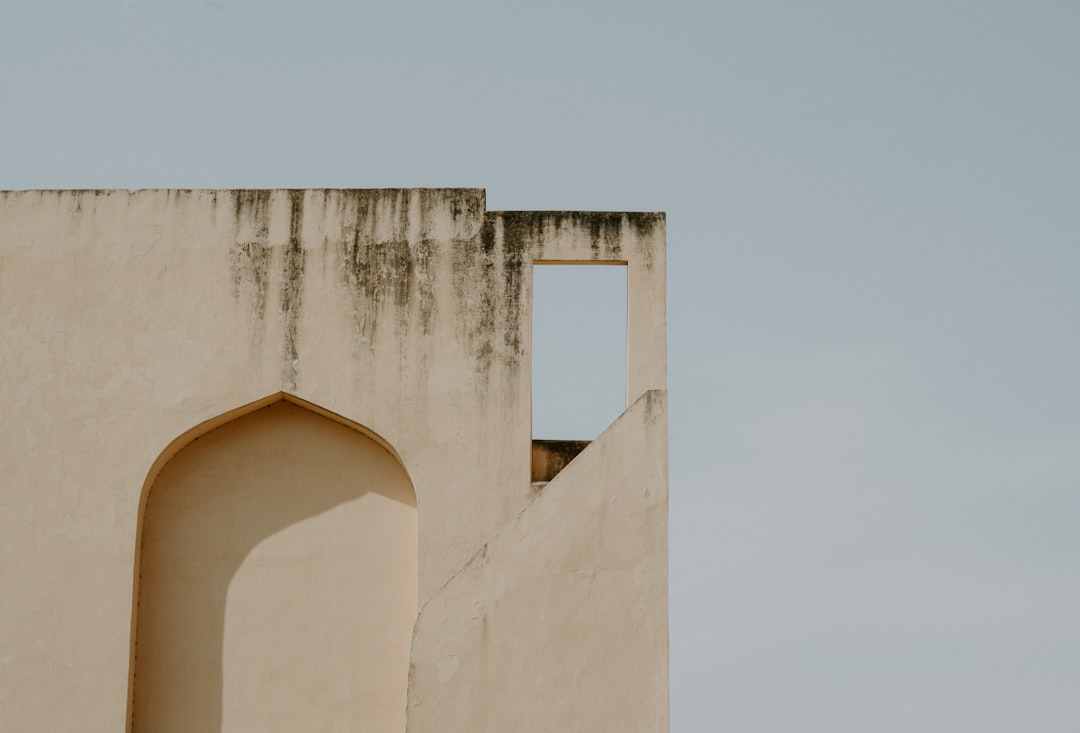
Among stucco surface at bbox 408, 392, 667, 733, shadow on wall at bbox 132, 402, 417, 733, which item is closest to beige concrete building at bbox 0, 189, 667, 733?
shadow on wall at bbox 132, 402, 417, 733

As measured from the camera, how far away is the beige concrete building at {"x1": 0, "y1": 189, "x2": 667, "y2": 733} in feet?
35.6

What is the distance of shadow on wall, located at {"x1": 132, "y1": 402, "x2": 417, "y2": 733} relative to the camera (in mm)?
10914

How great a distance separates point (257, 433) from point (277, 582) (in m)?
1.12

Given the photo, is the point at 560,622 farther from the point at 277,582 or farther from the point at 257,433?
the point at 257,433

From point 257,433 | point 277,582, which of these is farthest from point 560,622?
point 257,433

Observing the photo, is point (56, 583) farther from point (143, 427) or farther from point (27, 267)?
point (27, 267)

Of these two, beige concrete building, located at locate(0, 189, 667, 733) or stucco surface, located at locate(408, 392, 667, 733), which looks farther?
beige concrete building, located at locate(0, 189, 667, 733)

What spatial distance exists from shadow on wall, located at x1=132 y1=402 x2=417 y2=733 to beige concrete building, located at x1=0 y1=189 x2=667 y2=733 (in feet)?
0.05

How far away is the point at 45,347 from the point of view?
1120cm

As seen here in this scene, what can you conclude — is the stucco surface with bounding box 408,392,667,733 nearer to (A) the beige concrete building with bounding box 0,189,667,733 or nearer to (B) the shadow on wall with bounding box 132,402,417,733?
(A) the beige concrete building with bounding box 0,189,667,733

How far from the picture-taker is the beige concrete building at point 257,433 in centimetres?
1084

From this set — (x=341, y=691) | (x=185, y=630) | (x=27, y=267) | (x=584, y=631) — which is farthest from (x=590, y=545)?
(x=27, y=267)

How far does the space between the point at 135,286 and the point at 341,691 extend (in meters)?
3.32

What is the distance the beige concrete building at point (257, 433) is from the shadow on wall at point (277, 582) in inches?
0.6
